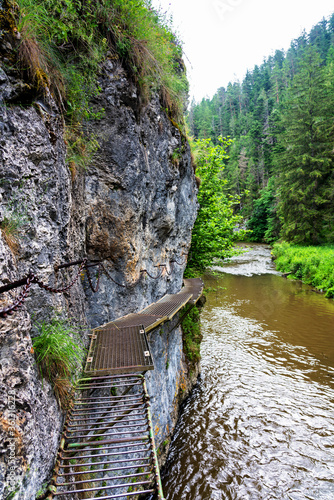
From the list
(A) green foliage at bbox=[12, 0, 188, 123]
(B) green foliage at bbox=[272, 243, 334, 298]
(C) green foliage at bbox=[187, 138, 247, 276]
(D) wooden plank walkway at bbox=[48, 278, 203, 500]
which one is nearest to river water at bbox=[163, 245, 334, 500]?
(D) wooden plank walkway at bbox=[48, 278, 203, 500]

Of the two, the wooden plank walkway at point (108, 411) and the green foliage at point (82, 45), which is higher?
the green foliage at point (82, 45)

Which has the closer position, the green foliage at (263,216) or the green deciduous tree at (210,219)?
the green deciduous tree at (210,219)

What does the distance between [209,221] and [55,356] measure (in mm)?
9948

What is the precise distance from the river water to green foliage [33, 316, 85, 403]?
421 cm

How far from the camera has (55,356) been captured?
229 cm

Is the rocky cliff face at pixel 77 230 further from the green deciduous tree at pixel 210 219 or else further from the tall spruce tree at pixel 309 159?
the tall spruce tree at pixel 309 159

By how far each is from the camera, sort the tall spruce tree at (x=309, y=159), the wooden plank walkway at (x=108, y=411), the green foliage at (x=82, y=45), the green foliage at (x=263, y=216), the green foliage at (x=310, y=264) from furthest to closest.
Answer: the green foliage at (x=263, y=216)
the tall spruce tree at (x=309, y=159)
the green foliage at (x=310, y=264)
the green foliage at (x=82, y=45)
the wooden plank walkway at (x=108, y=411)

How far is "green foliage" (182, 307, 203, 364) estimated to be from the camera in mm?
8273

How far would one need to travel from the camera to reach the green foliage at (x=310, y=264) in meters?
18.0

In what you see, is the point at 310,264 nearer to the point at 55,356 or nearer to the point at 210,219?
the point at 210,219

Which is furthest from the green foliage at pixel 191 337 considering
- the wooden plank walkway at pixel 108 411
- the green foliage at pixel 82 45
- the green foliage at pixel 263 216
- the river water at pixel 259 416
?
the green foliage at pixel 263 216

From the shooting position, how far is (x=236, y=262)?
90.6 feet

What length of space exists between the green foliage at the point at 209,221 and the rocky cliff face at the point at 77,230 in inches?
140

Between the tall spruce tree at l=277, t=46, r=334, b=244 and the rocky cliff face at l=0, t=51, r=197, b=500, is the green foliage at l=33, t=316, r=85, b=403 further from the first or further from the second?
the tall spruce tree at l=277, t=46, r=334, b=244
